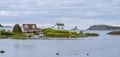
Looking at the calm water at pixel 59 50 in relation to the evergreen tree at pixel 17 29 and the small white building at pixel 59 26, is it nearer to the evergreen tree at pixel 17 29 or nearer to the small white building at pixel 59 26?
the evergreen tree at pixel 17 29

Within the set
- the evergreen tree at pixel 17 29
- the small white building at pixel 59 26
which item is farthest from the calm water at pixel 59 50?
the small white building at pixel 59 26

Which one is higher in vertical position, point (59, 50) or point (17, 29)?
point (17, 29)

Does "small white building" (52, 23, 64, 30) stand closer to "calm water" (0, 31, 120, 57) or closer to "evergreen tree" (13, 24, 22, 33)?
"evergreen tree" (13, 24, 22, 33)

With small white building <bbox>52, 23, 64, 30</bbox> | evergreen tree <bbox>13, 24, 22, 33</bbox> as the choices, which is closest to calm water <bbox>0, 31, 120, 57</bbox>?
evergreen tree <bbox>13, 24, 22, 33</bbox>

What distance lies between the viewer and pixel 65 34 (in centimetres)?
12512

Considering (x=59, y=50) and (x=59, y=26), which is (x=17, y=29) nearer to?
(x=59, y=26)

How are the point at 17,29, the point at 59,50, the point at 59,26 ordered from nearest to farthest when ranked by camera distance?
the point at 59,50, the point at 17,29, the point at 59,26

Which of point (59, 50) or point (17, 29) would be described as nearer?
point (59, 50)

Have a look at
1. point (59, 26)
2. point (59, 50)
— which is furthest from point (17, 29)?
point (59, 50)

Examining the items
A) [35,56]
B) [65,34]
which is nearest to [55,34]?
[65,34]

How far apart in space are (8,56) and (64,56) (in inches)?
256

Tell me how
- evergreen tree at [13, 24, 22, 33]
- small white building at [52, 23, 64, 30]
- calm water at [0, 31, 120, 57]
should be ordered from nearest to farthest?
calm water at [0, 31, 120, 57] → evergreen tree at [13, 24, 22, 33] → small white building at [52, 23, 64, 30]

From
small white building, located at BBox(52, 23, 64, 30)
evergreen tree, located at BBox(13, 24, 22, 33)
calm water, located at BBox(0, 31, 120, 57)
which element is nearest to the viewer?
calm water, located at BBox(0, 31, 120, 57)

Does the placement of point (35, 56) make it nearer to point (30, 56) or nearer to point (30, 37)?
point (30, 56)
